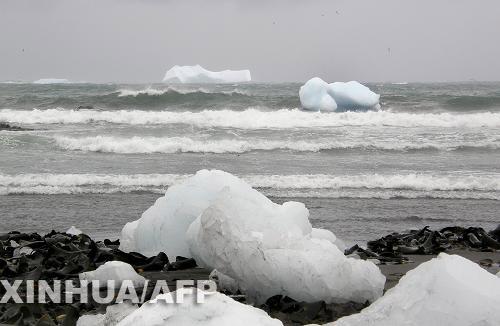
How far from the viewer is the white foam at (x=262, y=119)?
21.5 m

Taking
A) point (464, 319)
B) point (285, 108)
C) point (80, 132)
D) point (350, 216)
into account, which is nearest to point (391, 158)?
point (350, 216)

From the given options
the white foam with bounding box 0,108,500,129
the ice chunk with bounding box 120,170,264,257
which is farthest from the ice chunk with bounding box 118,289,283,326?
the white foam with bounding box 0,108,500,129

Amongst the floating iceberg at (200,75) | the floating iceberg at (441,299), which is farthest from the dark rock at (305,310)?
the floating iceberg at (200,75)

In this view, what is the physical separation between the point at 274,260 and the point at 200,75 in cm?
6757

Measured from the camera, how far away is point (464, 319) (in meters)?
2.25

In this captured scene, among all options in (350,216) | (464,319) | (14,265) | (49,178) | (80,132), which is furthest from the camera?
(80,132)

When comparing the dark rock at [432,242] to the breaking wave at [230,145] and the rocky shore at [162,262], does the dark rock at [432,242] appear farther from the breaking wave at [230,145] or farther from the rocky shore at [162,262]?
the breaking wave at [230,145]

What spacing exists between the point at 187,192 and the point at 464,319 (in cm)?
295

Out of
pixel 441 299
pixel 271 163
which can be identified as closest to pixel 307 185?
pixel 271 163

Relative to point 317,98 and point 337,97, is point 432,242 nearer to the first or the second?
point 317,98

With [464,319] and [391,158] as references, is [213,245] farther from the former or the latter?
[391,158]

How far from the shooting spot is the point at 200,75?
230 feet

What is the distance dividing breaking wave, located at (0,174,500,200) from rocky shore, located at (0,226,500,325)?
10.3 ft

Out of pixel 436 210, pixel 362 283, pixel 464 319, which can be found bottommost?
A: pixel 436 210
